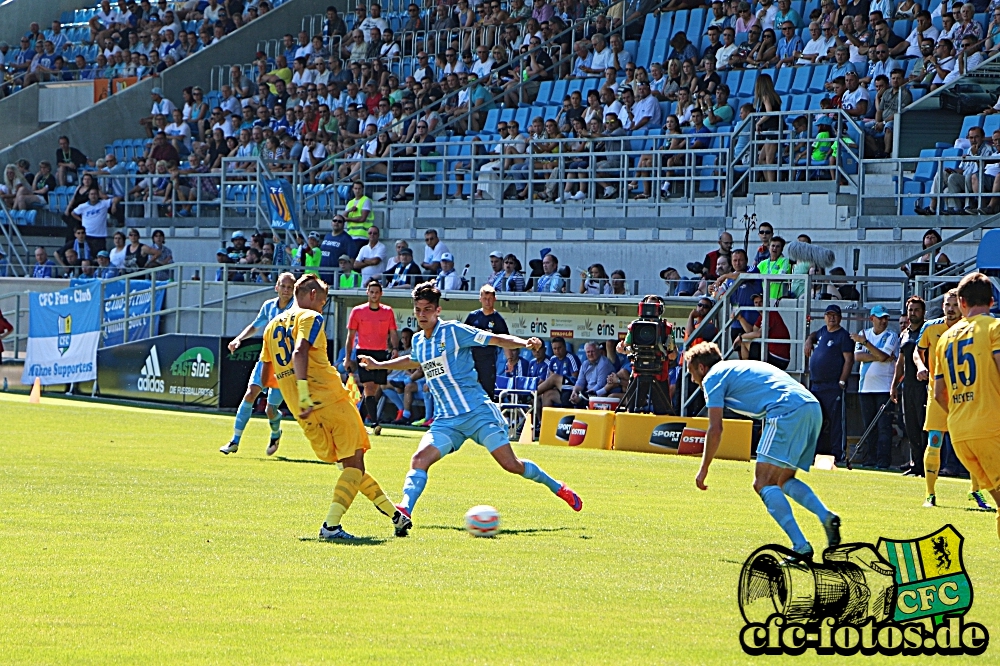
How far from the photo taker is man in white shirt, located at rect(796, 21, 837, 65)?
93.1ft

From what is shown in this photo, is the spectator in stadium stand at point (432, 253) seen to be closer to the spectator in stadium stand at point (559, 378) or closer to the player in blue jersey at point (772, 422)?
the spectator in stadium stand at point (559, 378)

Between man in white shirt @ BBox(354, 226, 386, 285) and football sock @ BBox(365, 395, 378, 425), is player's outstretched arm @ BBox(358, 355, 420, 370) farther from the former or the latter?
man in white shirt @ BBox(354, 226, 386, 285)

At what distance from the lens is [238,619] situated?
854 centimetres

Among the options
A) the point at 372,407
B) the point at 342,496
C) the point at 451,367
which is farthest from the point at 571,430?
the point at 342,496

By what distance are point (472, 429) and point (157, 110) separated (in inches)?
1201

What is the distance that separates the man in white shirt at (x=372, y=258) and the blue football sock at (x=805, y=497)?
19676 mm

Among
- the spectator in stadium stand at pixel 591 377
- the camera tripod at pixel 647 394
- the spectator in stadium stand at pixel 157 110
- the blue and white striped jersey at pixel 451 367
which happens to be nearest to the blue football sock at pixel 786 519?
the blue and white striped jersey at pixel 451 367

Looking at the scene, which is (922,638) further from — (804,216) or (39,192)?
(39,192)

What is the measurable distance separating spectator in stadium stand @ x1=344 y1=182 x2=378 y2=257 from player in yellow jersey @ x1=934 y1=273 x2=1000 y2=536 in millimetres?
20206

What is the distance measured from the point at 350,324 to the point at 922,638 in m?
16.3

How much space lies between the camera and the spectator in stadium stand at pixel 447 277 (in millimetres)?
28109

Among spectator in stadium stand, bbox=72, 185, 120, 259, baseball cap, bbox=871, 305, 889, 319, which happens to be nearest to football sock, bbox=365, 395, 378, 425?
baseball cap, bbox=871, 305, 889, 319

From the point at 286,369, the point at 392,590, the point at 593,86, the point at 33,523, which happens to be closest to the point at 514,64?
the point at 593,86

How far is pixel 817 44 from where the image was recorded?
28.5 metres
